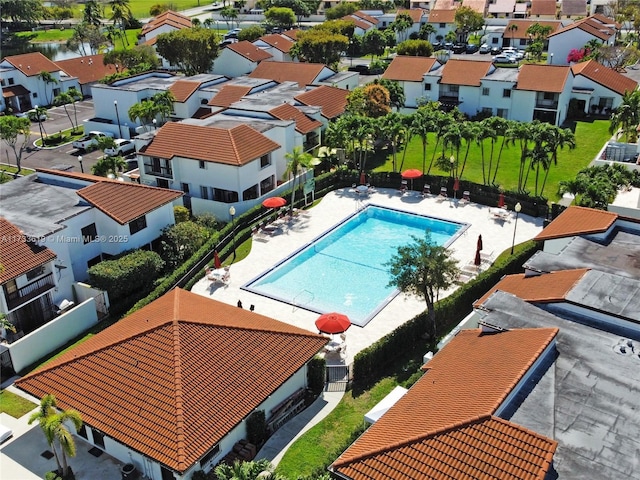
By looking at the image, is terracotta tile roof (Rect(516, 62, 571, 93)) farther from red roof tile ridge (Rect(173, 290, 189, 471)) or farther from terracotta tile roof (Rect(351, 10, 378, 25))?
terracotta tile roof (Rect(351, 10, 378, 25))

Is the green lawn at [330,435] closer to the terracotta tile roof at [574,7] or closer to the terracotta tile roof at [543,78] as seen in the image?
the terracotta tile roof at [543,78]

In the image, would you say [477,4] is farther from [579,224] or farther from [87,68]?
[579,224]

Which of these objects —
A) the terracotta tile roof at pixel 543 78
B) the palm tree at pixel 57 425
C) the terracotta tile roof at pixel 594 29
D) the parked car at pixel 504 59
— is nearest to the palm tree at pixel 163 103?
the terracotta tile roof at pixel 543 78

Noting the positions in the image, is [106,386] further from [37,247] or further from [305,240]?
[305,240]

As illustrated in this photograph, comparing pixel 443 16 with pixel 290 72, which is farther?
pixel 443 16

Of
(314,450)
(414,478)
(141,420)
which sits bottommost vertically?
(314,450)

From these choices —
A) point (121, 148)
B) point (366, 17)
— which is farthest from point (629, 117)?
point (366, 17)

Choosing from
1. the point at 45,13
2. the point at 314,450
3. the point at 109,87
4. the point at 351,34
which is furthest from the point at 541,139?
the point at 45,13
